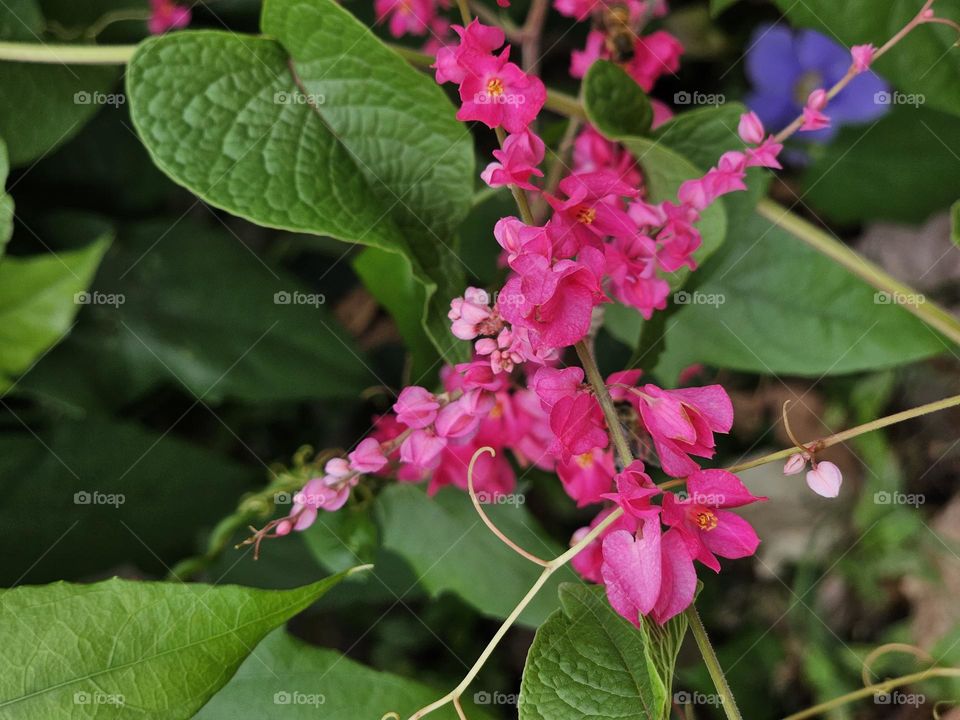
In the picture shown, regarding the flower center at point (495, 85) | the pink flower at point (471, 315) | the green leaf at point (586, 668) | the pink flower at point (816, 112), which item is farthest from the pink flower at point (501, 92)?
the green leaf at point (586, 668)

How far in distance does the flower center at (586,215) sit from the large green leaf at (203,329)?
19.4 inches

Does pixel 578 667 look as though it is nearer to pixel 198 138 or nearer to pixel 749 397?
pixel 198 138

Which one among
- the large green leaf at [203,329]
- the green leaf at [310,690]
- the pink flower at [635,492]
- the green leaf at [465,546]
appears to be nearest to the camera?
the pink flower at [635,492]

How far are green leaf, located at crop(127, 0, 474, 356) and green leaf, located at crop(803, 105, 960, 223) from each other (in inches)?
24.4

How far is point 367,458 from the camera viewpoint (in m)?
0.69

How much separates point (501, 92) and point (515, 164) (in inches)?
1.9

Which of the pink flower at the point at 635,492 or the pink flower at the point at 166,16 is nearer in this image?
the pink flower at the point at 635,492

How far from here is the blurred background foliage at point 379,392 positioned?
93 cm

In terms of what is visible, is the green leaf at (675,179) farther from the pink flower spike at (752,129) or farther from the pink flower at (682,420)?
the pink flower at (682,420)

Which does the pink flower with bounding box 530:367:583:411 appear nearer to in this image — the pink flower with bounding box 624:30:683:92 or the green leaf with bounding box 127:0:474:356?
the green leaf with bounding box 127:0:474:356

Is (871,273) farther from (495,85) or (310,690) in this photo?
(310,690)

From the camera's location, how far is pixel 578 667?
2.11ft

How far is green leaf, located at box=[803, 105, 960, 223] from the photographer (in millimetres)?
1123

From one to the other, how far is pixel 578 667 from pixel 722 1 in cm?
60
